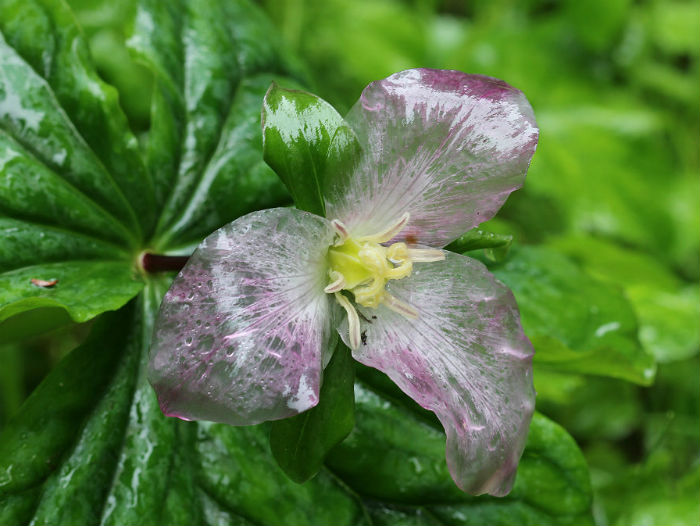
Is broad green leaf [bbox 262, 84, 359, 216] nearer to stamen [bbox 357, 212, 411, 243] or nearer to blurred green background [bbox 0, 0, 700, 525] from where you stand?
stamen [bbox 357, 212, 411, 243]

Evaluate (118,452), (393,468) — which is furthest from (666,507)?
(118,452)

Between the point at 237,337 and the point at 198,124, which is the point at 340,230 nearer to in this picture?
the point at 237,337

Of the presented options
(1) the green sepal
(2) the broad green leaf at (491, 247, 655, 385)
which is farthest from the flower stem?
(2) the broad green leaf at (491, 247, 655, 385)

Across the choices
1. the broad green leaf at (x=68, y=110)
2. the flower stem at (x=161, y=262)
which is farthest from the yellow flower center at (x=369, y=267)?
the broad green leaf at (x=68, y=110)

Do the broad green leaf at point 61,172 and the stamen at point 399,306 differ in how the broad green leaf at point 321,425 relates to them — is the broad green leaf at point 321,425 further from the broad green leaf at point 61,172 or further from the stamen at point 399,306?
the broad green leaf at point 61,172

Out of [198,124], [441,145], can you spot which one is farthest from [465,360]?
[198,124]

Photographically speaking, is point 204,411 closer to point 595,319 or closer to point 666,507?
point 595,319
